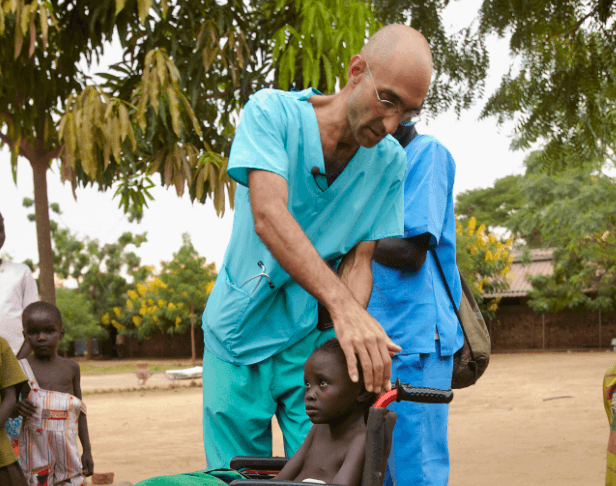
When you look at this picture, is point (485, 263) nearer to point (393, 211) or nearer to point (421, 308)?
point (421, 308)

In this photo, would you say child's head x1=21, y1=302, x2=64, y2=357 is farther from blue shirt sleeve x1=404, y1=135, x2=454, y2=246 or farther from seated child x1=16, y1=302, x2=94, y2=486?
blue shirt sleeve x1=404, y1=135, x2=454, y2=246

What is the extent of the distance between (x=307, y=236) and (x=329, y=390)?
42 centimetres

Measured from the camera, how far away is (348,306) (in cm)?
143

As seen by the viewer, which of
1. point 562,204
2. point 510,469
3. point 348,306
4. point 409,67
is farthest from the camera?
point 562,204

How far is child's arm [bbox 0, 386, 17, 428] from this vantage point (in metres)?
2.88

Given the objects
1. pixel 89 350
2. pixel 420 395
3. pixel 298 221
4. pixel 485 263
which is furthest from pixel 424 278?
pixel 89 350

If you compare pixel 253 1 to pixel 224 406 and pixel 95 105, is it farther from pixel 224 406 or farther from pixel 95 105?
pixel 224 406

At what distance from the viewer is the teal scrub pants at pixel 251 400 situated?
1886 mm

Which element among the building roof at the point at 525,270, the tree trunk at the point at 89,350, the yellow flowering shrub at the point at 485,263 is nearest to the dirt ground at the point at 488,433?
the yellow flowering shrub at the point at 485,263

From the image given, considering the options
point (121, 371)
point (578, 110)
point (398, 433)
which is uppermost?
point (578, 110)

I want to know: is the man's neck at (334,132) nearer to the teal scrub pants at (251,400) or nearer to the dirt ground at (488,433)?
the teal scrub pants at (251,400)

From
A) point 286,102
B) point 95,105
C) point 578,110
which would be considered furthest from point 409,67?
point 95,105

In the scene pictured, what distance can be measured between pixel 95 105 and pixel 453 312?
13.4 feet

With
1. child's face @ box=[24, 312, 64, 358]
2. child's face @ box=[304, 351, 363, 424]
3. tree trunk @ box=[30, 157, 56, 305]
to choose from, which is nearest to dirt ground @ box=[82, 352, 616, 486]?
tree trunk @ box=[30, 157, 56, 305]
